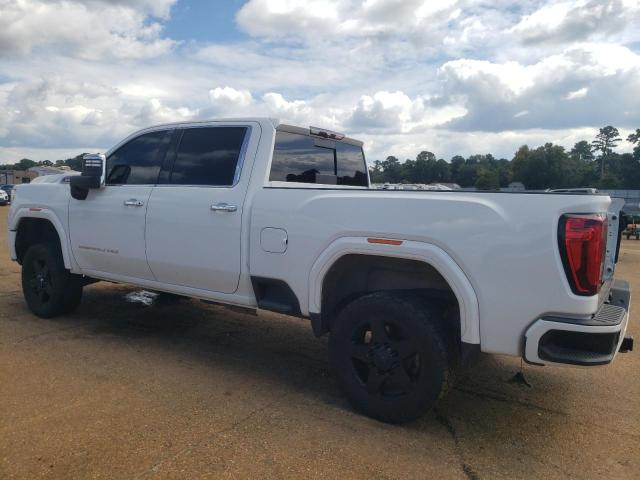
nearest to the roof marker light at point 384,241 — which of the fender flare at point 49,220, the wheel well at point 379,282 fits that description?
the wheel well at point 379,282

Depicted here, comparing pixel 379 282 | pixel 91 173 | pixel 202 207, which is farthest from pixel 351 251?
pixel 91 173

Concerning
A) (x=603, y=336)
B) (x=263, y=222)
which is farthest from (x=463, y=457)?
(x=263, y=222)

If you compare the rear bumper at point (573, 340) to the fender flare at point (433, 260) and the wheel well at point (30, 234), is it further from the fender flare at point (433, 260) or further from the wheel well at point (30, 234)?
the wheel well at point (30, 234)

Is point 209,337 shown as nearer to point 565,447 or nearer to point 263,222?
point 263,222

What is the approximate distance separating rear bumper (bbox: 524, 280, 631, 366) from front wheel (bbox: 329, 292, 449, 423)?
1.72 feet

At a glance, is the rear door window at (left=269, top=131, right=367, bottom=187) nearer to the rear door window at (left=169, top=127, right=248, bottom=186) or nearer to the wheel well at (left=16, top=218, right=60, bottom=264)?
the rear door window at (left=169, top=127, right=248, bottom=186)

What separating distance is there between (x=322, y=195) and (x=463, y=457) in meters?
1.83

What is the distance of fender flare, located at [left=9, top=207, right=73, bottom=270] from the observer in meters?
5.49

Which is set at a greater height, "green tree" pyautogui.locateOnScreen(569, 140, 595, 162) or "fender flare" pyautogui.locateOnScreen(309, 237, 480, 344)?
"green tree" pyautogui.locateOnScreen(569, 140, 595, 162)

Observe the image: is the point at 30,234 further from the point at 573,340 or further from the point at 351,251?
the point at 573,340

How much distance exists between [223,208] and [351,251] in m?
1.20

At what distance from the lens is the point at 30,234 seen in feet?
19.9

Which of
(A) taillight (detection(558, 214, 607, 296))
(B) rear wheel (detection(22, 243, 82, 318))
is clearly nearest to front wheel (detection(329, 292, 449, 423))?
(A) taillight (detection(558, 214, 607, 296))

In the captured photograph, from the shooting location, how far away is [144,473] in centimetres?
284
